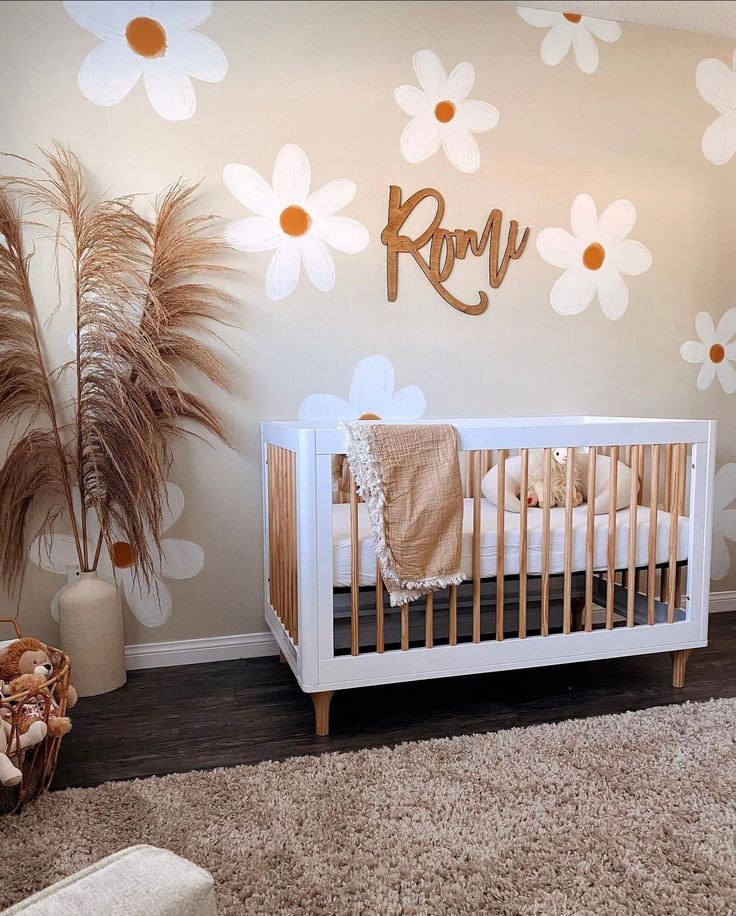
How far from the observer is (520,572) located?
6.24 feet

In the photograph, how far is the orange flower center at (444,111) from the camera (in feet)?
7.73

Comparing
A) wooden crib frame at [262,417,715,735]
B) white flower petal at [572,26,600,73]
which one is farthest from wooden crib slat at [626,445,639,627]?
white flower petal at [572,26,600,73]

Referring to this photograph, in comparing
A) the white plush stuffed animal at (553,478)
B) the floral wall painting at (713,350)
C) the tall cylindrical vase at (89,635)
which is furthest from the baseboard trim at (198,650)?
the floral wall painting at (713,350)

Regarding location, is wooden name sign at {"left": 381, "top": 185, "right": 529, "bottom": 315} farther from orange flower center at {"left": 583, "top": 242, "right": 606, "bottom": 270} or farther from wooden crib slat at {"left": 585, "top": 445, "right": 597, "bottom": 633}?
wooden crib slat at {"left": 585, "top": 445, "right": 597, "bottom": 633}

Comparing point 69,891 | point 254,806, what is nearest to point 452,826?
point 254,806

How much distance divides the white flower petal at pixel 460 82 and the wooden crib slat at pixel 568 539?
4.07ft

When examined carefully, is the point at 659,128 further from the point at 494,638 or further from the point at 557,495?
the point at 494,638

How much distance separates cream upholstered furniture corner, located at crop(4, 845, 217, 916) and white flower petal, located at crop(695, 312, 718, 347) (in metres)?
2.60

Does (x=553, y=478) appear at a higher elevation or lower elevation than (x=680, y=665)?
higher

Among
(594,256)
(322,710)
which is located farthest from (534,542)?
(594,256)

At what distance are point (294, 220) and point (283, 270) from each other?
15cm

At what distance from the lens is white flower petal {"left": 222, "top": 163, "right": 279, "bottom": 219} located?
221 cm

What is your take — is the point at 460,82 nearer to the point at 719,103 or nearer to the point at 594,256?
the point at 594,256

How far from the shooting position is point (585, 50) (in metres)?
2.48
